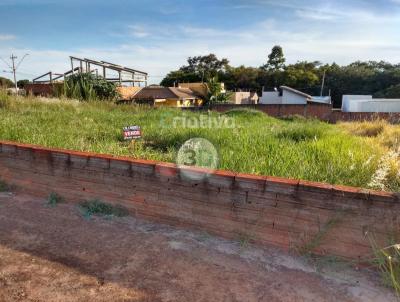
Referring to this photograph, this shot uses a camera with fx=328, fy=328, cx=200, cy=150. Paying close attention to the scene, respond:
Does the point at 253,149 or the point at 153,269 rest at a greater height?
the point at 253,149

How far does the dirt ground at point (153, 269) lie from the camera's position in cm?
216

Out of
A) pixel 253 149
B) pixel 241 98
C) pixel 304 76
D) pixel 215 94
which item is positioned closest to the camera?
pixel 253 149

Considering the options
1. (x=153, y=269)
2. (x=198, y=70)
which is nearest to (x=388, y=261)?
Result: (x=153, y=269)

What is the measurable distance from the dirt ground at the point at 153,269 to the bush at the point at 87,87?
417 inches

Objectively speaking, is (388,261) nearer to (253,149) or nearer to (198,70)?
(253,149)

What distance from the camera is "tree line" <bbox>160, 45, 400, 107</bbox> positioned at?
42.1 metres

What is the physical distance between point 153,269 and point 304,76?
47985mm

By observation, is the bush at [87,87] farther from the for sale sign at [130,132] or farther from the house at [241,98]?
the house at [241,98]

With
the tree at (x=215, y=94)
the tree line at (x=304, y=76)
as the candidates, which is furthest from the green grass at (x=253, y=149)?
the tree line at (x=304, y=76)

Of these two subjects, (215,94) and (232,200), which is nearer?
(232,200)

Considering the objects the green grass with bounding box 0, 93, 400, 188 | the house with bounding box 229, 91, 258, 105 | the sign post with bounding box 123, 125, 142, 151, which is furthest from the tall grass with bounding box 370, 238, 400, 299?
the house with bounding box 229, 91, 258, 105

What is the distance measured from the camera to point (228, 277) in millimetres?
2336

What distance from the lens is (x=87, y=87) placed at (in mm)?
14680

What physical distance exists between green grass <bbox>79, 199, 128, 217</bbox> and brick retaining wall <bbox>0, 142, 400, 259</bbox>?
0.06 m
